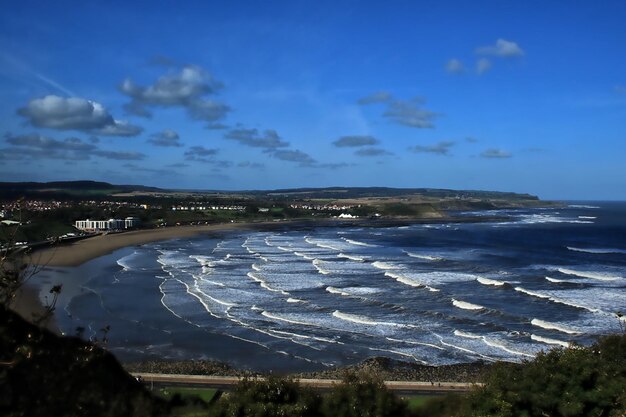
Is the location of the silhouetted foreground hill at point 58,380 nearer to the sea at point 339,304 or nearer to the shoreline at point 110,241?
the sea at point 339,304

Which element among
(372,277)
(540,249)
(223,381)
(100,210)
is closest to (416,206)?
(100,210)

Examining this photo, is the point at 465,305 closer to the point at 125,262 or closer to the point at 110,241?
the point at 125,262

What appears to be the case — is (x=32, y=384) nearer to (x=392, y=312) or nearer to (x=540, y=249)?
(x=392, y=312)

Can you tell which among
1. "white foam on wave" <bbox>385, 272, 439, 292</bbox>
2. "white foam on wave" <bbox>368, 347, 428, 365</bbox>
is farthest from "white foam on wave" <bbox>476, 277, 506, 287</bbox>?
"white foam on wave" <bbox>368, 347, 428, 365</bbox>

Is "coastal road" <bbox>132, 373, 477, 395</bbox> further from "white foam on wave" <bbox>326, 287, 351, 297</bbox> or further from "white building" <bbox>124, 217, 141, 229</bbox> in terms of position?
"white building" <bbox>124, 217, 141, 229</bbox>

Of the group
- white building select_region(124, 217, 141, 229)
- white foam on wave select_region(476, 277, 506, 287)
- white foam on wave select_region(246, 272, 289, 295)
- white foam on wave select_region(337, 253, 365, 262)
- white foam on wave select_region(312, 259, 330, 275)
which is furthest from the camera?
white building select_region(124, 217, 141, 229)

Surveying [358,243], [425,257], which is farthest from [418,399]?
[358,243]

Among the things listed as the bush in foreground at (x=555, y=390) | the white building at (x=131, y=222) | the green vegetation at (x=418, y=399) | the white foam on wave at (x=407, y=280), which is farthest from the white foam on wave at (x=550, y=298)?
the white building at (x=131, y=222)
